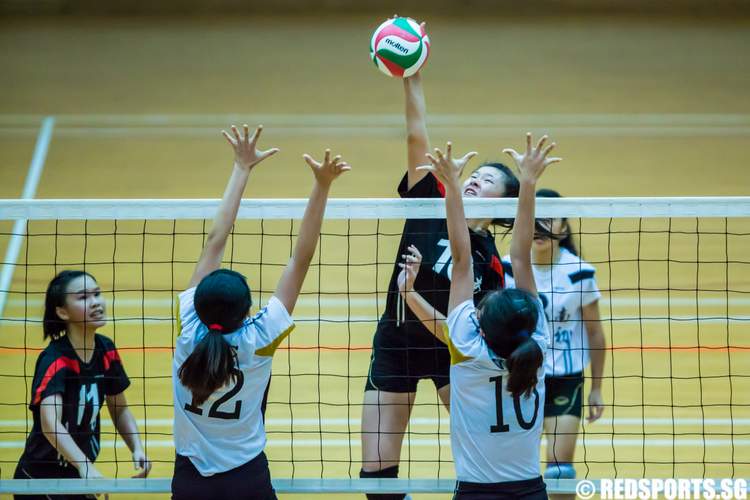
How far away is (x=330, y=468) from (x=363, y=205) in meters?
2.26

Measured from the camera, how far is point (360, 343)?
7.31 m

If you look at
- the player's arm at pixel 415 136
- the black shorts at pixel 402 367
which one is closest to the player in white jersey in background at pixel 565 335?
the black shorts at pixel 402 367

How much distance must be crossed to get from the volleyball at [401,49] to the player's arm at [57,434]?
192cm

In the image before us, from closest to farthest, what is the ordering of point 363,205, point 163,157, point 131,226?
1. point 363,205
2. point 131,226
3. point 163,157

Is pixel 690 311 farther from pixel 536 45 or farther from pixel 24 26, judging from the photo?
pixel 24 26

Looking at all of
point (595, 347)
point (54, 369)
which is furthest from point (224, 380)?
point (595, 347)

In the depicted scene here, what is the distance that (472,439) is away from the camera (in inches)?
120

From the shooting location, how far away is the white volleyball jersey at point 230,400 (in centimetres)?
306

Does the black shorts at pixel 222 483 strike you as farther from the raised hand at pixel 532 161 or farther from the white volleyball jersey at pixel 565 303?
the white volleyball jersey at pixel 565 303

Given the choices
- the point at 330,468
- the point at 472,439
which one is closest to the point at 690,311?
the point at 330,468

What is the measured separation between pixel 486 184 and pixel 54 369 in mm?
1906

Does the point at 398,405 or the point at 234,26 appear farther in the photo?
the point at 234,26

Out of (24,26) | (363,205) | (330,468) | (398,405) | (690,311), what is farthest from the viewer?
(24,26)

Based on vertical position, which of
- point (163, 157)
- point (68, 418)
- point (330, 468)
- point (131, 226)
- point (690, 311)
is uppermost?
point (163, 157)
